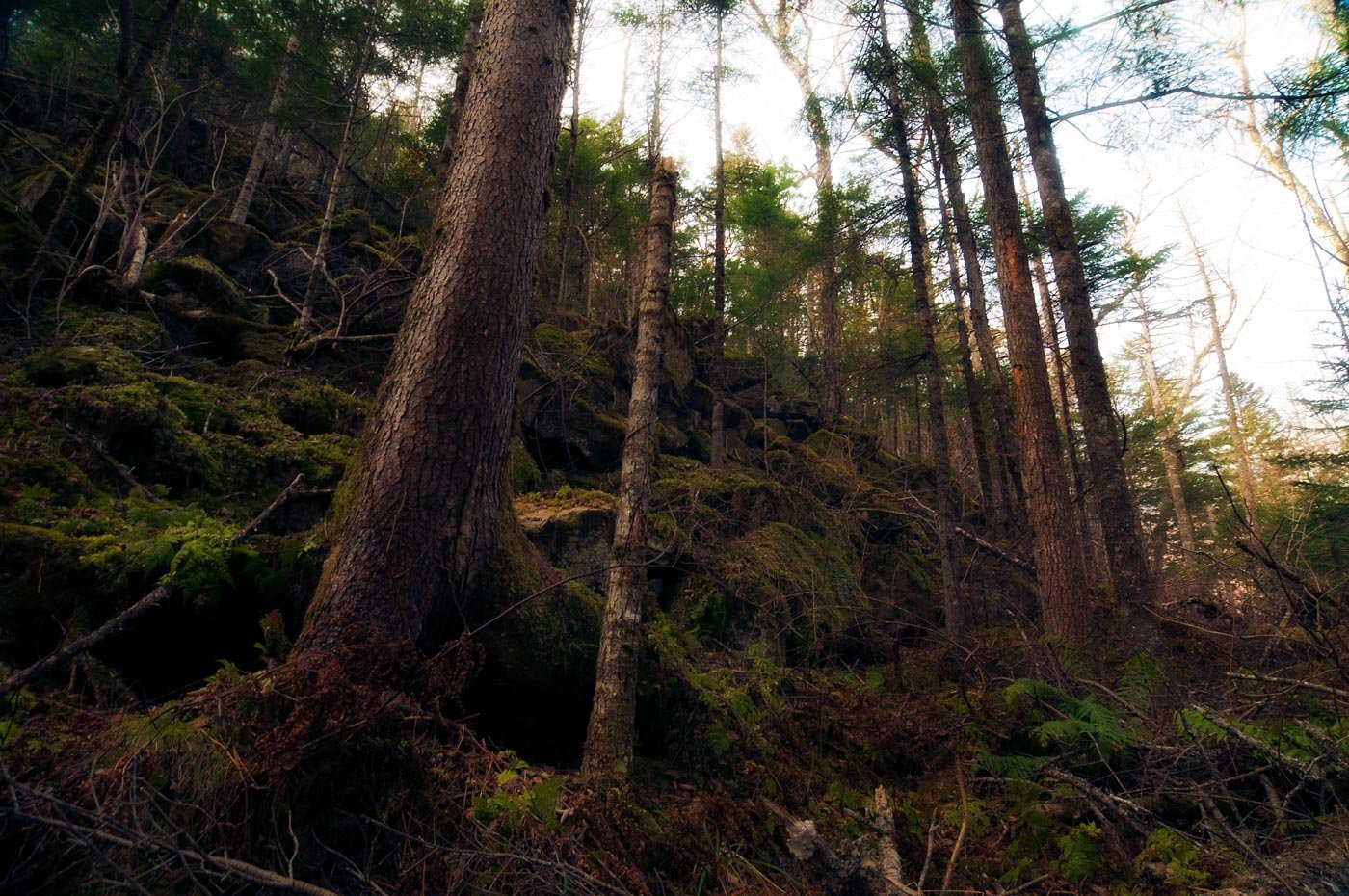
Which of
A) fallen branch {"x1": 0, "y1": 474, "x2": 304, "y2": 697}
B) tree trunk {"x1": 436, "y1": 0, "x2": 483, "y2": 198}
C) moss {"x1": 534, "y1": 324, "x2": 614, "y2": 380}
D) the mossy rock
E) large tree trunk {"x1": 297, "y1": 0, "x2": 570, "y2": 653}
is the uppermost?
tree trunk {"x1": 436, "y1": 0, "x2": 483, "y2": 198}

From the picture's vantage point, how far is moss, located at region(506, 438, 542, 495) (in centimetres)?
739

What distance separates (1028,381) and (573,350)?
267 inches

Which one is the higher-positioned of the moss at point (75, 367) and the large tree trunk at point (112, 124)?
the large tree trunk at point (112, 124)

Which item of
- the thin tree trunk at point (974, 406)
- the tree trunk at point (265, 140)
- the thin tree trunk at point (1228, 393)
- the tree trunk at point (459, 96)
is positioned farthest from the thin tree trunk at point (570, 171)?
the thin tree trunk at point (1228, 393)

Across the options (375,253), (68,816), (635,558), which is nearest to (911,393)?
(375,253)

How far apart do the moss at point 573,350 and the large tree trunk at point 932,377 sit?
5.34 meters

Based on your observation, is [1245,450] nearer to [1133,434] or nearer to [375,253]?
[1133,434]

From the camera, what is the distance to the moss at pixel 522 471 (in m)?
7.39

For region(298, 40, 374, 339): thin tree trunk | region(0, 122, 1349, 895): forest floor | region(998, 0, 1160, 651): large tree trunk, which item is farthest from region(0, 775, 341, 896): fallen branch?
region(998, 0, 1160, 651): large tree trunk

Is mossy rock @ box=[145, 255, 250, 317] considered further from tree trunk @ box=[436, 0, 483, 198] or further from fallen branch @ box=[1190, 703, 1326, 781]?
fallen branch @ box=[1190, 703, 1326, 781]

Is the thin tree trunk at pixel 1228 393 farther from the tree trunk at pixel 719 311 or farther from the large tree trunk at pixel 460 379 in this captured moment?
the large tree trunk at pixel 460 379

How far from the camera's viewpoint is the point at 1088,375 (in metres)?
7.38

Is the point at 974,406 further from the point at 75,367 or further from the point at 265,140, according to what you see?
the point at 265,140

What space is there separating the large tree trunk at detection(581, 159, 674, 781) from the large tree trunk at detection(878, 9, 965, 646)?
→ 18.7 feet
